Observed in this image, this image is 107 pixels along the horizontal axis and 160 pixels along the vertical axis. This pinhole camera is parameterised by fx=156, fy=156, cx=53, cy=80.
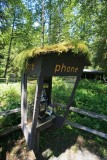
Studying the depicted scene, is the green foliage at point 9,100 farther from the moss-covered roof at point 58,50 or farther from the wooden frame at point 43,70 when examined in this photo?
the moss-covered roof at point 58,50

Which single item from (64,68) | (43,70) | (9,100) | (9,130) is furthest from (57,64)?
(9,100)

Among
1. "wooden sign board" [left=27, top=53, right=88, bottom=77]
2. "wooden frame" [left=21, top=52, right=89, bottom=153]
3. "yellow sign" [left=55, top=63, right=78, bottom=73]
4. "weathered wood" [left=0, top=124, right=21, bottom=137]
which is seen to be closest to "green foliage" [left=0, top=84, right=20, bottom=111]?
"weathered wood" [left=0, top=124, right=21, bottom=137]

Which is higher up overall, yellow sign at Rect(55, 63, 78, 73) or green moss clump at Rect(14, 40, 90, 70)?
green moss clump at Rect(14, 40, 90, 70)

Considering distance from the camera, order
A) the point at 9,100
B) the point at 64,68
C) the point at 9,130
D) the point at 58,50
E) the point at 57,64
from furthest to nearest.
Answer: the point at 9,100 < the point at 9,130 < the point at 64,68 < the point at 57,64 < the point at 58,50

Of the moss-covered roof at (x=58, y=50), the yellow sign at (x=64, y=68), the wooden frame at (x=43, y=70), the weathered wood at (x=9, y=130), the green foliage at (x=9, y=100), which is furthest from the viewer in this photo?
the green foliage at (x=9, y=100)

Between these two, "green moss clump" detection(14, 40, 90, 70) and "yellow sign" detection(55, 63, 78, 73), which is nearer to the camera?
"green moss clump" detection(14, 40, 90, 70)

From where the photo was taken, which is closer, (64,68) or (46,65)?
(46,65)

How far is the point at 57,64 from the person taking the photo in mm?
3355

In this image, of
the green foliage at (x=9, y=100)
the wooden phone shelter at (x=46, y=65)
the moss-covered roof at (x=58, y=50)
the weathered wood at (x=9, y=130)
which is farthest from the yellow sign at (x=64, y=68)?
the green foliage at (x=9, y=100)

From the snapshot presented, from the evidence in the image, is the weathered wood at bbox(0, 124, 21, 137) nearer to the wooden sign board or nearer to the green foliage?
the green foliage

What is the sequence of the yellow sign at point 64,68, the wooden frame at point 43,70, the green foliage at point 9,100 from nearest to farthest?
the wooden frame at point 43,70 → the yellow sign at point 64,68 → the green foliage at point 9,100

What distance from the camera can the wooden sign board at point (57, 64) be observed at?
3160 millimetres

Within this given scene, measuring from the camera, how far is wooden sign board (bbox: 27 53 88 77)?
3160mm

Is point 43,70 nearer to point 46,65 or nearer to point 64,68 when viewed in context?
point 46,65
